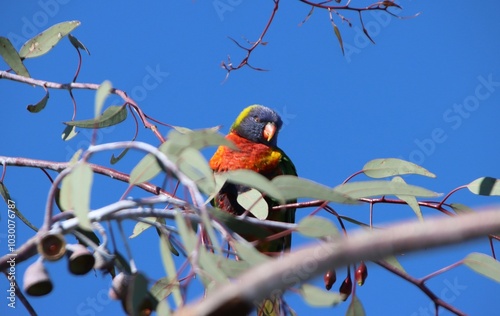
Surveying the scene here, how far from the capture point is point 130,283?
99 centimetres

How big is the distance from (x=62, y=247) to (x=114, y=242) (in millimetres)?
136

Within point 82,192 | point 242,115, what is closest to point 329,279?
point 82,192

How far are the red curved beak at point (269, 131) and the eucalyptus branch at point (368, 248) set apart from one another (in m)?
2.54

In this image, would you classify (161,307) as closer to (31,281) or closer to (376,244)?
(31,281)

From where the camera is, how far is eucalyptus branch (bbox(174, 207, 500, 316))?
448 millimetres

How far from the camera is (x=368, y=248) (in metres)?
0.47

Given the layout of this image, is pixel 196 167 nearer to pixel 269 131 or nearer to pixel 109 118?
pixel 109 118

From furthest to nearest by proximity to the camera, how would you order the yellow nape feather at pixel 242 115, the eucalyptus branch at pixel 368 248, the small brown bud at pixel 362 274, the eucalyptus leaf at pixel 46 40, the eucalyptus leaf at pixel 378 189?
the yellow nape feather at pixel 242 115 → the eucalyptus leaf at pixel 46 40 → the small brown bud at pixel 362 274 → the eucalyptus leaf at pixel 378 189 → the eucalyptus branch at pixel 368 248

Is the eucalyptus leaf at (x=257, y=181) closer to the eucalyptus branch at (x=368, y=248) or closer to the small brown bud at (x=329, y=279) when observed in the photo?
the eucalyptus branch at (x=368, y=248)

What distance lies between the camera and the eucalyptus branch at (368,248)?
1.47 ft

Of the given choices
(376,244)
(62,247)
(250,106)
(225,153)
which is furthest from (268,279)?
(250,106)

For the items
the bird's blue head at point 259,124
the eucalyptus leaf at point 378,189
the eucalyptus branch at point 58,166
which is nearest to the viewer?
the eucalyptus leaf at point 378,189

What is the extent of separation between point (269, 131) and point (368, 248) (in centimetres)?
269

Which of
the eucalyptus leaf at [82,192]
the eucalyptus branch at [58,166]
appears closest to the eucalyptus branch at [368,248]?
the eucalyptus leaf at [82,192]
